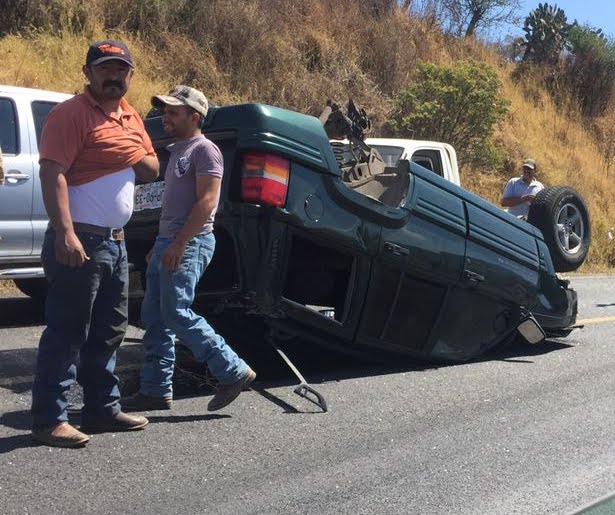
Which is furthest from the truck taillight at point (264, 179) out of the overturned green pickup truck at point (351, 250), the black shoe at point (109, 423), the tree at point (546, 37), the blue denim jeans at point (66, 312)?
the tree at point (546, 37)

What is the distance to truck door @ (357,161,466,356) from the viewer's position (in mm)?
6016

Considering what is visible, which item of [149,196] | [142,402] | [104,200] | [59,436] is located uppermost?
[104,200]

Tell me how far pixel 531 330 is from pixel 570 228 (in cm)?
184

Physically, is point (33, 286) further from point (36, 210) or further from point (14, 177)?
point (14, 177)

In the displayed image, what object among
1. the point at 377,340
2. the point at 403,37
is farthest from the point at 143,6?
the point at 377,340

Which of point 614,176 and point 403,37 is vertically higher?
point 403,37

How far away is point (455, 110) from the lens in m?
20.5

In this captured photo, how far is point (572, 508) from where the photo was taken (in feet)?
13.9

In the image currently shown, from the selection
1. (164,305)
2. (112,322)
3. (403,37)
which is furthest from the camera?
(403,37)

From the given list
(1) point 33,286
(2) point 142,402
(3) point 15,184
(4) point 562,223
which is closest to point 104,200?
(2) point 142,402

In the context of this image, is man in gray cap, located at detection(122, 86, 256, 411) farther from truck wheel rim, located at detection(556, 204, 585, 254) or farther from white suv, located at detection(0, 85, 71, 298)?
truck wheel rim, located at detection(556, 204, 585, 254)

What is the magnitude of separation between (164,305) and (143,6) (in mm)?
15831

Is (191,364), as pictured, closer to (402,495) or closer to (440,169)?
(402,495)

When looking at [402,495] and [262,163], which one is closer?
[402,495]
